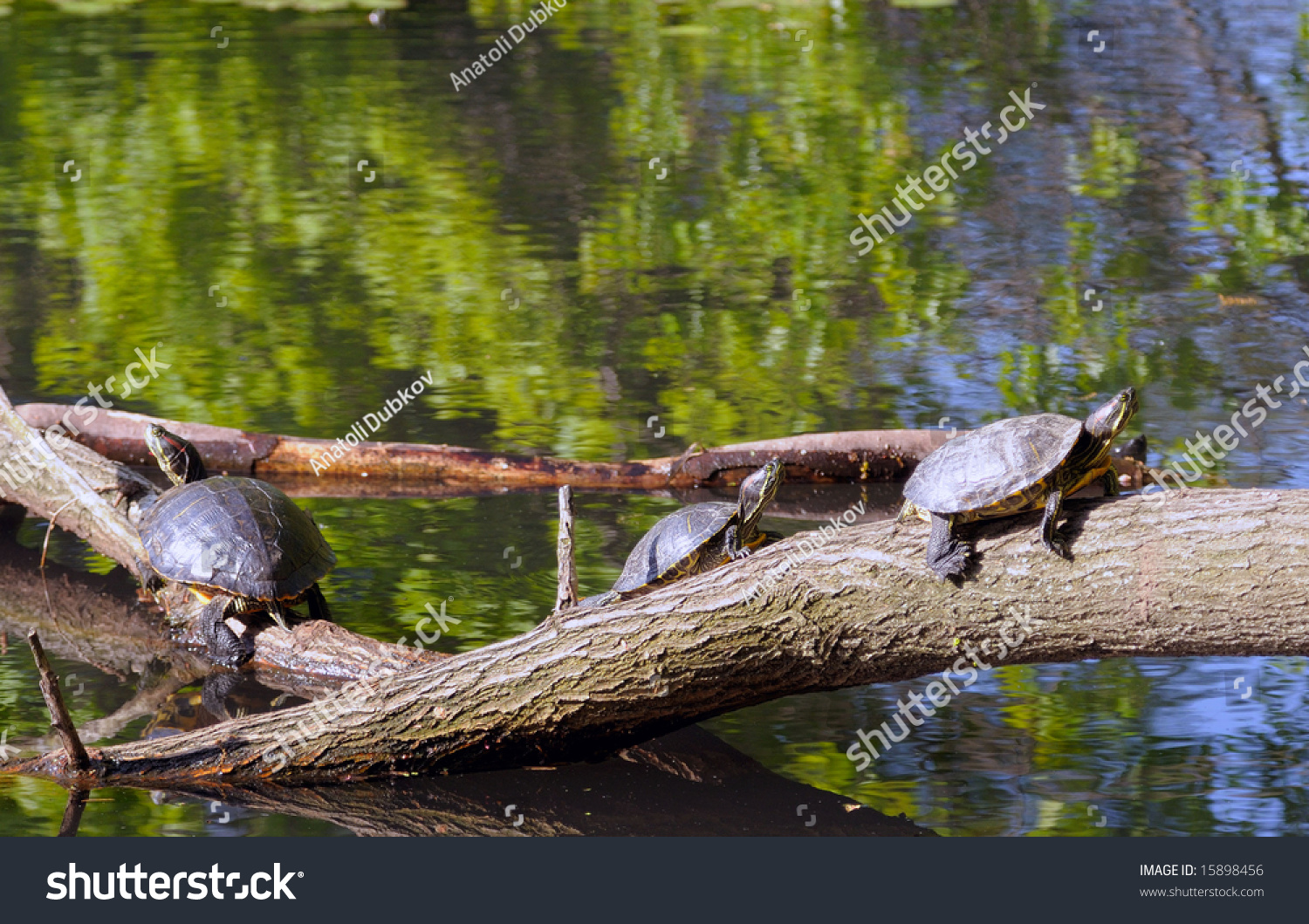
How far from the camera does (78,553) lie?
684 cm

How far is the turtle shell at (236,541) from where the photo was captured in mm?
5570

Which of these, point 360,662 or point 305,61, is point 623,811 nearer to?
point 360,662

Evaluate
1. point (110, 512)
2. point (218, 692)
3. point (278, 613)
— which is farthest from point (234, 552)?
point (110, 512)

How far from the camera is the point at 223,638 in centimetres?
562

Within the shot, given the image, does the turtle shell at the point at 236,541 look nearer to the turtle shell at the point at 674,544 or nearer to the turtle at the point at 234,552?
the turtle at the point at 234,552

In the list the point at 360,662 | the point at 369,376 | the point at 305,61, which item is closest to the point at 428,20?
the point at 305,61

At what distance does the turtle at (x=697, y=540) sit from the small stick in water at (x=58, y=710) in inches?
75.2

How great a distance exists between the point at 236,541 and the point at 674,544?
1822mm

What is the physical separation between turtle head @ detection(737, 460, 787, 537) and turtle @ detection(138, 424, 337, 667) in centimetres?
181

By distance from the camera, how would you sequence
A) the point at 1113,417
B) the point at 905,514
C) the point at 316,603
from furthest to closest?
the point at 316,603 < the point at 905,514 < the point at 1113,417

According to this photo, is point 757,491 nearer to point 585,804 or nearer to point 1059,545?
point 585,804

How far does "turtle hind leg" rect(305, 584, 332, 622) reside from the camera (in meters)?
5.81

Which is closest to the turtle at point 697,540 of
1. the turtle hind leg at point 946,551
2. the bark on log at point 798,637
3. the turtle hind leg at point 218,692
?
the bark on log at point 798,637

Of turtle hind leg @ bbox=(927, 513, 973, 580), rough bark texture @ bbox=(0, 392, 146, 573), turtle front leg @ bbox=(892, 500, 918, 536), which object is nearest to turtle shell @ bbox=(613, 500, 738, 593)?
turtle front leg @ bbox=(892, 500, 918, 536)
